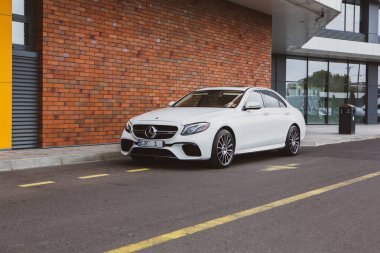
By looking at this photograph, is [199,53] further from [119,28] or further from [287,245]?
[287,245]

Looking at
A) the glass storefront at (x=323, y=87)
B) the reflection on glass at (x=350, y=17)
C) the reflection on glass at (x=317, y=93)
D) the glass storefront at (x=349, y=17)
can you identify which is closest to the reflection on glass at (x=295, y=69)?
the glass storefront at (x=323, y=87)

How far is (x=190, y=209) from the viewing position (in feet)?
18.0

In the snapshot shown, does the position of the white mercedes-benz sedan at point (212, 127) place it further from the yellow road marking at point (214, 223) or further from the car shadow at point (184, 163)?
the yellow road marking at point (214, 223)

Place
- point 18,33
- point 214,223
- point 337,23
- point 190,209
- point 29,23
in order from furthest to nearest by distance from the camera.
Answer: point 337,23 < point 29,23 < point 18,33 < point 190,209 < point 214,223

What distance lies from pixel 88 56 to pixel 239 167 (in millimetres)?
4589

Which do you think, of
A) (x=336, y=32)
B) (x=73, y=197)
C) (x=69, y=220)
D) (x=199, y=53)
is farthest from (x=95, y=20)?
(x=336, y=32)

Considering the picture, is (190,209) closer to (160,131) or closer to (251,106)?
(160,131)

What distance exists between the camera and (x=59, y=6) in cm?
1103

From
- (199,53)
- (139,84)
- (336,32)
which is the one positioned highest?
(336,32)

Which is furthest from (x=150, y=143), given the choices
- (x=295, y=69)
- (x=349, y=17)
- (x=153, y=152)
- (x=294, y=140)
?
(x=349, y=17)

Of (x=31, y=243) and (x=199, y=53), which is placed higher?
(x=199, y=53)

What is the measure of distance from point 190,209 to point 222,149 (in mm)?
3534

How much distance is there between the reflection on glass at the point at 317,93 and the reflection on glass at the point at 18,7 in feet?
68.9

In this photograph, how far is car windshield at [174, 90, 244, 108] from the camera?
9789 mm
